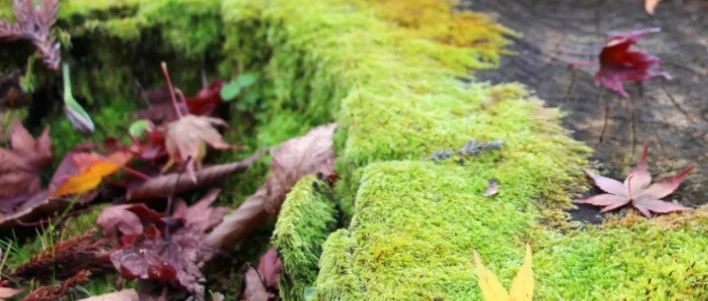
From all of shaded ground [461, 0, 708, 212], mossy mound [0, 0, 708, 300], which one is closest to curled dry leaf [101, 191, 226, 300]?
mossy mound [0, 0, 708, 300]

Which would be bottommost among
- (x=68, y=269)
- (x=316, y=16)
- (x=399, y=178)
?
(x=68, y=269)

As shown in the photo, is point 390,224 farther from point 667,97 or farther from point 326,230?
point 667,97

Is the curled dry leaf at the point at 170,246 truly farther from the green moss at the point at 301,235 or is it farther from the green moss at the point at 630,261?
the green moss at the point at 630,261

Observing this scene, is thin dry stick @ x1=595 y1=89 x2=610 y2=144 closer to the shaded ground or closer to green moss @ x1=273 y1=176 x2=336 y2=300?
the shaded ground

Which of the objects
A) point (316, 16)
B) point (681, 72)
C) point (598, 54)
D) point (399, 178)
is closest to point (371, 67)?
point (316, 16)

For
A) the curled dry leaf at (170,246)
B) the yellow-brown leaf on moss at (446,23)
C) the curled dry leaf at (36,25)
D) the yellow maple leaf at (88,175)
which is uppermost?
the curled dry leaf at (36,25)

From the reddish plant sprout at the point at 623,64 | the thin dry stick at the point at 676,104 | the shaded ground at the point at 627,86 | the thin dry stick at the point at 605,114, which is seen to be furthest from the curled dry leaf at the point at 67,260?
the thin dry stick at the point at 676,104
